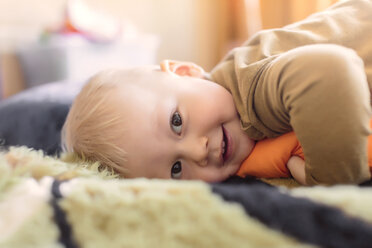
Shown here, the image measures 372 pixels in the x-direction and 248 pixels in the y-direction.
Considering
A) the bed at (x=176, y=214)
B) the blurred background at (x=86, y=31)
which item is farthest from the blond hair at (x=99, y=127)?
the blurred background at (x=86, y=31)

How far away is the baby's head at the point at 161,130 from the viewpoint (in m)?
0.75

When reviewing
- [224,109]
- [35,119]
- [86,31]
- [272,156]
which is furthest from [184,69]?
[86,31]

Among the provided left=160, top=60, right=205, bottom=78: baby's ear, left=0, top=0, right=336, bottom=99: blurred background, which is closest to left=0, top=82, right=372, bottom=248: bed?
left=160, top=60, right=205, bottom=78: baby's ear

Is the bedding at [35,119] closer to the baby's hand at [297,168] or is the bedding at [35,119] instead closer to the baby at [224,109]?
the baby at [224,109]

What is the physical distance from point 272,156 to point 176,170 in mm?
208

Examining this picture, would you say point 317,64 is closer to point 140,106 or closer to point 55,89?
point 140,106

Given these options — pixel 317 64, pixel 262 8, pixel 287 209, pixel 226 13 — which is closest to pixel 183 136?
pixel 317 64

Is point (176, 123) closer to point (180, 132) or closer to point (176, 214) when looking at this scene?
point (180, 132)

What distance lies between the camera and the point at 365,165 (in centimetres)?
56

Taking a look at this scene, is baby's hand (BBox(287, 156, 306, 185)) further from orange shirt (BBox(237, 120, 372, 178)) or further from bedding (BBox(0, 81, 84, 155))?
bedding (BBox(0, 81, 84, 155))

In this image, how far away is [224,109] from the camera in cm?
79

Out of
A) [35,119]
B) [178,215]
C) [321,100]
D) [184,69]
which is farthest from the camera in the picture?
[35,119]

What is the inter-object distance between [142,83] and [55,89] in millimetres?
A: 531

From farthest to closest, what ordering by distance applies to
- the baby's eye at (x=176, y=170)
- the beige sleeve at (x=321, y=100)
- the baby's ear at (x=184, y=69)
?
1. the baby's ear at (x=184, y=69)
2. the baby's eye at (x=176, y=170)
3. the beige sleeve at (x=321, y=100)
